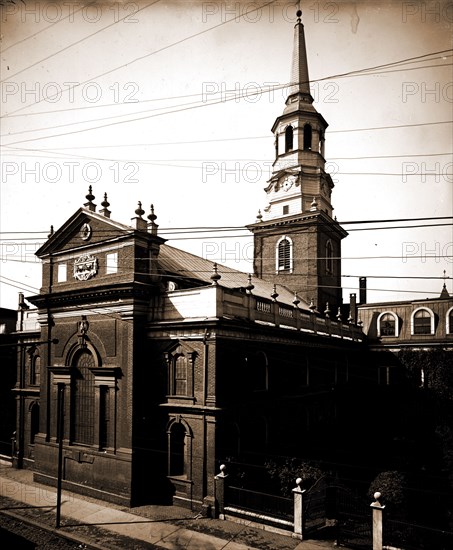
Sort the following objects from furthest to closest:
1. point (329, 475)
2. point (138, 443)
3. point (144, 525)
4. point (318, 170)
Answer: point (318, 170), point (138, 443), point (329, 475), point (144, 525)

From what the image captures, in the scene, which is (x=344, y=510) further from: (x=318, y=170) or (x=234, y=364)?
(x=318, y=170)

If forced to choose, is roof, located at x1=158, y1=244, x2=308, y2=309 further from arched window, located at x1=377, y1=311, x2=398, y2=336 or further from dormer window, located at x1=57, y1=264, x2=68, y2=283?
arched window, located at x1=377, y1=311, x2=398, y2=336

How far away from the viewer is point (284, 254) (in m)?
32.2

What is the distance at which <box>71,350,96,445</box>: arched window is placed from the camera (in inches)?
772

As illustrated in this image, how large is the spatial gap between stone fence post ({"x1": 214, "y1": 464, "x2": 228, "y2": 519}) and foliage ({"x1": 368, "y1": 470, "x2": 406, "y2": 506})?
598 centimetres

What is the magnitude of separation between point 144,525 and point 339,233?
2558cm

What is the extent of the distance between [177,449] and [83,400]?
5.23m

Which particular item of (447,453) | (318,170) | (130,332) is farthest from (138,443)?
(318,170)

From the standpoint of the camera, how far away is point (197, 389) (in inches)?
675

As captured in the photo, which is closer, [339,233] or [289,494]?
[289,494]

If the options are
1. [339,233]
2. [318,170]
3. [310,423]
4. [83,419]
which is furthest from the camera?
[339,233]

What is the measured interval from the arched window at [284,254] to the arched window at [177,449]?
17.2m

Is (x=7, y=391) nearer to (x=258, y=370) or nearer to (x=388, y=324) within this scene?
(x=258, y=370)

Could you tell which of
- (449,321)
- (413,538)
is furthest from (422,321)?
(413,538)
